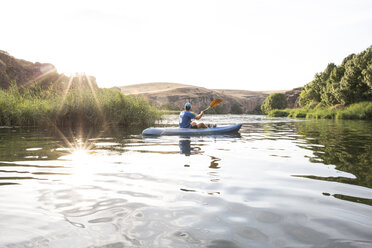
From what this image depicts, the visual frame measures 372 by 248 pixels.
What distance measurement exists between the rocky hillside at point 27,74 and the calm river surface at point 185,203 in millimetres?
42798

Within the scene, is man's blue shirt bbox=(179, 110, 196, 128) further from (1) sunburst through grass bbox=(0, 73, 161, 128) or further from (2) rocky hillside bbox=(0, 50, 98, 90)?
(2) rocky hillside bbox=(0, 50, 98, 90)

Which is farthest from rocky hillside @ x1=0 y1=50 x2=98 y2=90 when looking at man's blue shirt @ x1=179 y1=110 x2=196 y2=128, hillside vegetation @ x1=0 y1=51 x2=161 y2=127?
man's blue shirt @ x1=179 y1=110 x2=196 y2=128

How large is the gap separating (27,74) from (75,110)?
4094 centimetres

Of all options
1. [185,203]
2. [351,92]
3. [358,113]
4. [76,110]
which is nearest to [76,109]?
[76,110]

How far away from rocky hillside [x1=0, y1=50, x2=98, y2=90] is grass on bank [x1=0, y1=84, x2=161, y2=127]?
29.8m

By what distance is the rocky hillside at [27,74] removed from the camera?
148ft

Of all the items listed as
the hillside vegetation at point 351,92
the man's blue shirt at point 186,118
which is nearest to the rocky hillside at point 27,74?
the hillside vegetation at point 351,92

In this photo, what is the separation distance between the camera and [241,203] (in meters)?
3.12

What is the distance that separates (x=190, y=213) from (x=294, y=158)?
156 inches

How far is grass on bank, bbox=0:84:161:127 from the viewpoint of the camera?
14852mm

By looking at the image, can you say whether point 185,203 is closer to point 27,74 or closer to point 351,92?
point 351,92

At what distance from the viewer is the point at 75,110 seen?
49.6 feet

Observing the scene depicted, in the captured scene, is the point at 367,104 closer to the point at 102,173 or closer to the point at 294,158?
the point at 294,158

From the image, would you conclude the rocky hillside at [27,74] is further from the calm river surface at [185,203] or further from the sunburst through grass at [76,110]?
the calm river surface at [185,203]
